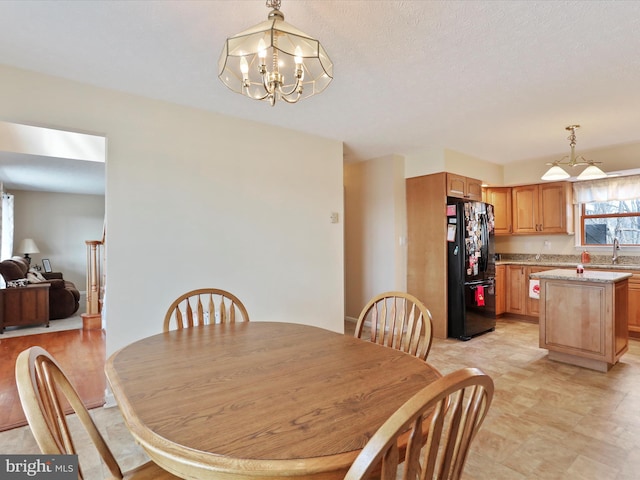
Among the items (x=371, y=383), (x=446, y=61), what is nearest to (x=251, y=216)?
(x=446, y=61)

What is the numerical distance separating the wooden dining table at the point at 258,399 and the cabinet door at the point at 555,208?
4511 mm

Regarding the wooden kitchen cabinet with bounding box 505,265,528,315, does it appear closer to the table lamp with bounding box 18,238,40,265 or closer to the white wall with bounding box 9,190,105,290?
the white wall with bounding box 9,190,105,290

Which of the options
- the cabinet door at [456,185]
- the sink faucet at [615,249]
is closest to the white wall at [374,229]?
the cabinet door at [456,185]

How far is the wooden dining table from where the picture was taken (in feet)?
2.49

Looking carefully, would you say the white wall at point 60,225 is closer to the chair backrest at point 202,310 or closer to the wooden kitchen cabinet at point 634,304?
the chair backrest at point 202,310

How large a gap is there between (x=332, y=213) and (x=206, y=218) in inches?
55.3

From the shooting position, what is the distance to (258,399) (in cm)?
103

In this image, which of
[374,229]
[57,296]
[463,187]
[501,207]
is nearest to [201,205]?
[374,229]

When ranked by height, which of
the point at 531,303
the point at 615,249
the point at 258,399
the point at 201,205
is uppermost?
the point at 201,205

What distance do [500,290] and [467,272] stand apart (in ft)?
4.60

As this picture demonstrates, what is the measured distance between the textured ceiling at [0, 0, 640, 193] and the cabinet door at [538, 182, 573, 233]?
152 cm

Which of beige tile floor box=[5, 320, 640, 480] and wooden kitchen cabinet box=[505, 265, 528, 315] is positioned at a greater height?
wooden kitchen cabinet box=[505, 265, 528, 315]

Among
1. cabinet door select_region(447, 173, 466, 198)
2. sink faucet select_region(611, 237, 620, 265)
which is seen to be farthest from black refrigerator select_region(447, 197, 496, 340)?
sink faucet select_region(611, 237, 620, 265)

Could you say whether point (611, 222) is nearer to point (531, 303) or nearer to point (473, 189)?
point (531, 303)
